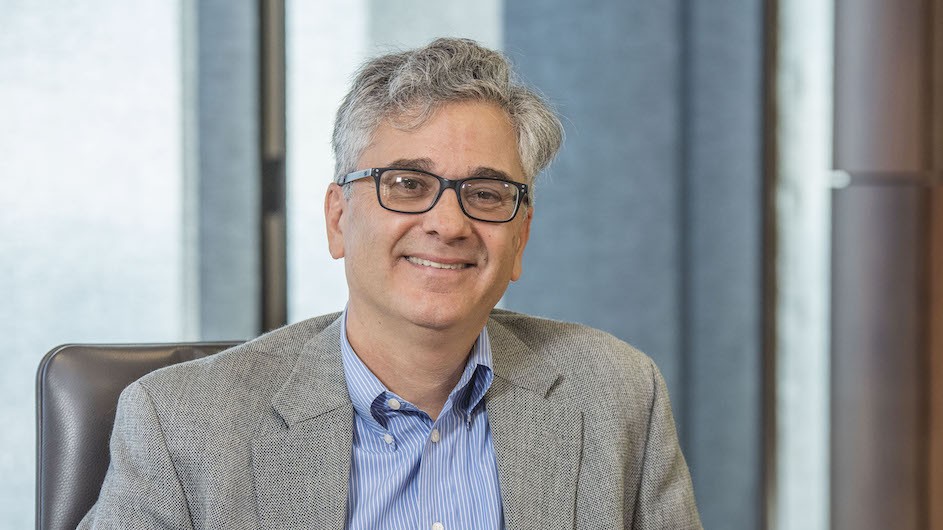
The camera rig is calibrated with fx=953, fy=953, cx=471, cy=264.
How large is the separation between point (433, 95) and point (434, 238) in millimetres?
218

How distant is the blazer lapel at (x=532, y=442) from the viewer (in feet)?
4.70

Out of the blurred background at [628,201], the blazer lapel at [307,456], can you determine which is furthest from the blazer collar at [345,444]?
the blurred background at [628,201]

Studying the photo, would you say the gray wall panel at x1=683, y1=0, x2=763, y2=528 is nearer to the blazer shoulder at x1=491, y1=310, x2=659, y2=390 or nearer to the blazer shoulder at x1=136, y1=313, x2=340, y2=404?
the blazer shoulder at x1=491, y1=310, x2=659, y2=390

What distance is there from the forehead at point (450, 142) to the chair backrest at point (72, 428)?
0.52 m

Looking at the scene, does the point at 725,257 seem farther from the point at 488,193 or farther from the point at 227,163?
the point at 488,193

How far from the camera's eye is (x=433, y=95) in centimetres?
143

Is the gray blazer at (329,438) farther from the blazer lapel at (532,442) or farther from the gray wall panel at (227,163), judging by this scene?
the gray wall panel at (227,163)

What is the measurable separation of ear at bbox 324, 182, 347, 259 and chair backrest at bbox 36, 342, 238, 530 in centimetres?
38

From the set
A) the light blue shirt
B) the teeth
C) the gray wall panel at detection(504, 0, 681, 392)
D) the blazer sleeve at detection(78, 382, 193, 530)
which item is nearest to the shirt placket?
the light blue shirt

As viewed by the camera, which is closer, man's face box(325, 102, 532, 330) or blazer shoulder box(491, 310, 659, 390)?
man's face box(325, 102, 532, 330)

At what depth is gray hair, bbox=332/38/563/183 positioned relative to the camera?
1.43 meters

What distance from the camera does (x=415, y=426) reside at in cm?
146

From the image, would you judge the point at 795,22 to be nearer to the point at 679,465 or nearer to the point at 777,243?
the point at 777,243

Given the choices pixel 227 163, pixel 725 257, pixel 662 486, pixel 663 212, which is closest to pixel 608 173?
pixel 663 212
